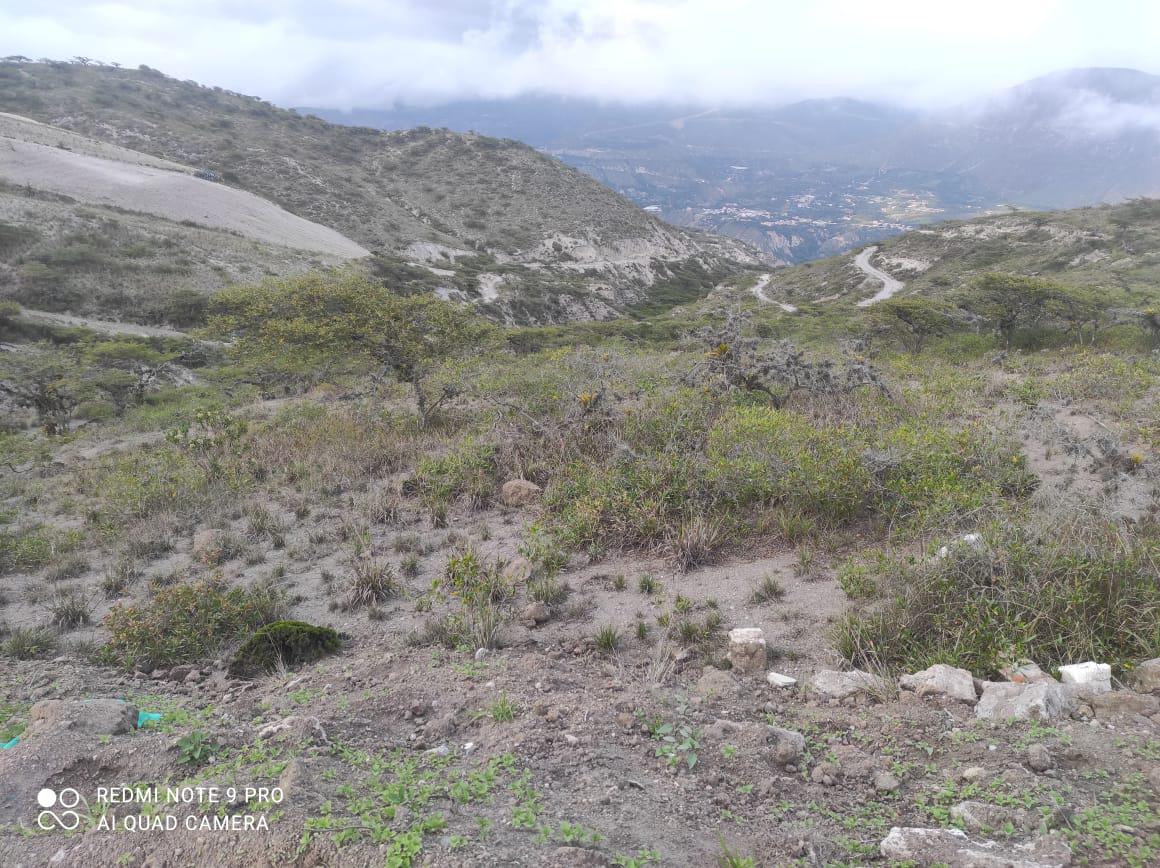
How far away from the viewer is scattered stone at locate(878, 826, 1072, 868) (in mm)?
2096

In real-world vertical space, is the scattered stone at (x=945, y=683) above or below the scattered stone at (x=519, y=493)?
above

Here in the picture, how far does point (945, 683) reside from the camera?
336cm

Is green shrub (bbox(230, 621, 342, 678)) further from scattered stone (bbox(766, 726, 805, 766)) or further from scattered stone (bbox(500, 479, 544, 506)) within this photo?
scattered stone (bbox(766, 726, 805, 766))

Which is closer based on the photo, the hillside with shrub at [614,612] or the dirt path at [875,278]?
the hillside with shrub at [614,612]

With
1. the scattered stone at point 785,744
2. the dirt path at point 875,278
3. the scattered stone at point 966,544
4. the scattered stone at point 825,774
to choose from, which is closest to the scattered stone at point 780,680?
the scattered stone at point 785,744

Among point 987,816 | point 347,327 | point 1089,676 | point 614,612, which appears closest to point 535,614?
point 614,612

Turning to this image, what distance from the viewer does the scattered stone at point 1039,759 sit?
2.60 metres

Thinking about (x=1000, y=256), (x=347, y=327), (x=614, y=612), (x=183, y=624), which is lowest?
(x=183, y=624)

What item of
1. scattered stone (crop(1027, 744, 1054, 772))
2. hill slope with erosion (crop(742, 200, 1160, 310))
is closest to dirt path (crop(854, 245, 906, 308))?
hill slope with erosion (crop(742, 200, 1160, 310))

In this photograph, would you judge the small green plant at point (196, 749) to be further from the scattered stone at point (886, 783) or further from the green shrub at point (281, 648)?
the scattered stone at point (886, 783)

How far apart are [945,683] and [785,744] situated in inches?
45.2

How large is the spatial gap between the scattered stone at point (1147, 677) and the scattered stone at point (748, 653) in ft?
6.56

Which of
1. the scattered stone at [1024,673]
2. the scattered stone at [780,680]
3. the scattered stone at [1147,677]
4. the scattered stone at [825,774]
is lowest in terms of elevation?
the scattered stone at [780,680]

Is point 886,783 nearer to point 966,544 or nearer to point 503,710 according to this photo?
point 503,710
